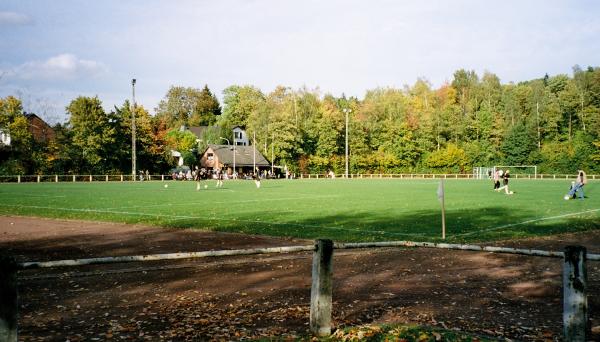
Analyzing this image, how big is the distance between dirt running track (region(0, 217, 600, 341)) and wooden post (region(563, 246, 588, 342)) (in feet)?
2.96

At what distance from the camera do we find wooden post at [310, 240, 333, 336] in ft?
18.2

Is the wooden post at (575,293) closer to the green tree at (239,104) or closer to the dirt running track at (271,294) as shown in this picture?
the dirt running track at (271,294)

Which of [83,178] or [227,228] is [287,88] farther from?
[227,228]

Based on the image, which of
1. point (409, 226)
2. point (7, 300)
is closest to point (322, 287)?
point (7, 300)

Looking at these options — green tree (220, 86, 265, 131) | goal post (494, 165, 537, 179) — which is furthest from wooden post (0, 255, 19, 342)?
green tree (220, 86, 265, 131)

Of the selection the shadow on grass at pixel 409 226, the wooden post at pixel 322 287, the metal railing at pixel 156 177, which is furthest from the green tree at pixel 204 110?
the wooden post at pixel 322 287

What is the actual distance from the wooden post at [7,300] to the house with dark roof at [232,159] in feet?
301

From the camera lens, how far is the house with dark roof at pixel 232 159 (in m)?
97.4

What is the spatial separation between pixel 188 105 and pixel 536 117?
9502 cm

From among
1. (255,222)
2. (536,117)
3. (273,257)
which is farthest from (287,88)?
(273,257)

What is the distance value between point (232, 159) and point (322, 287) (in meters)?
93.6

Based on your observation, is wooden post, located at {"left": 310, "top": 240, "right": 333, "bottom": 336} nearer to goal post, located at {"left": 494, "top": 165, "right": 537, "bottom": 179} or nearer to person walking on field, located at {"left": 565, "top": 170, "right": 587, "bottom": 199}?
person walking on field, located at {"left": 565, "top": 170, "right": 587, "bottom": 199}

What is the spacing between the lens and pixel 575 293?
5.13m

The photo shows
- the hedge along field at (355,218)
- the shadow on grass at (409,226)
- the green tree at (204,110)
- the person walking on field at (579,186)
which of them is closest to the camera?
the shadow on grass at (409,226)
